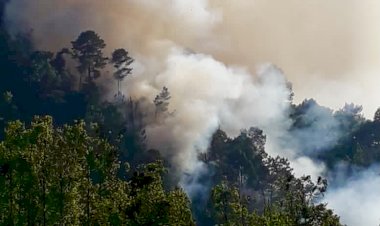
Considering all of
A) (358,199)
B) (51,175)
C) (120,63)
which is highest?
(120,63)

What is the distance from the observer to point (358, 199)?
140875 millimetres

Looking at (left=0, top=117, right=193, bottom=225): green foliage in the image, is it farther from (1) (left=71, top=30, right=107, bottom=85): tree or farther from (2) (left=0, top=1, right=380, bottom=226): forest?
(1) (left=71, top=30, right=107, bottom=85): tree

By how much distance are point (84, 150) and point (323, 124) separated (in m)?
121

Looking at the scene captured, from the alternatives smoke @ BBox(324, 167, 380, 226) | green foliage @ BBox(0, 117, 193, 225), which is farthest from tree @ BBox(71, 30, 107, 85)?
green foliage @ BBox(0, 117, 193, 225)

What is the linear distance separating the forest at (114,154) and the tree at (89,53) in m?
0.23

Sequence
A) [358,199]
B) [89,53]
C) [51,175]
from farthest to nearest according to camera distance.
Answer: [89,53] → [358,199] → [51,175]

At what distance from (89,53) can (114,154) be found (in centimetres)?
10250

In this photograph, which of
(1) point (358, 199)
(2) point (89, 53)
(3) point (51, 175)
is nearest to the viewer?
(3) point (51, 175)

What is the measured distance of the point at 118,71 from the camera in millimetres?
156875

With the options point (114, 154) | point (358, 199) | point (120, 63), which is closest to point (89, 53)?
point (120, 63)

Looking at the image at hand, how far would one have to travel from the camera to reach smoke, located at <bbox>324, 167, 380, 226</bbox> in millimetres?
133250

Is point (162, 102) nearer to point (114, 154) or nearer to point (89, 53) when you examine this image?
point (89, 53)

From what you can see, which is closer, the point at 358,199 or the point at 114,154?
the point at 114,154

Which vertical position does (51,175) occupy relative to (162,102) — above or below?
below
